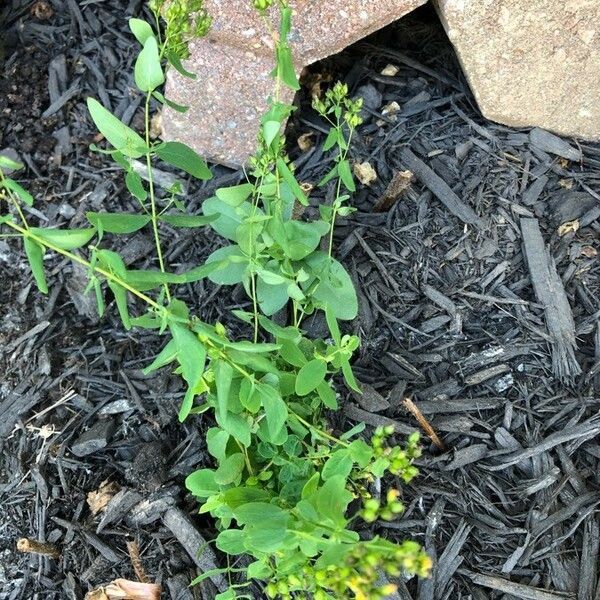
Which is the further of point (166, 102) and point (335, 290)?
point (335, 290)

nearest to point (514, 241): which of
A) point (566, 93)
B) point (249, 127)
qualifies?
point (566, 93)

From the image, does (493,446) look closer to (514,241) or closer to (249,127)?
(514,241)

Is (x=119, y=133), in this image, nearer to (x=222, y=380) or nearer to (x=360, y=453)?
(x=222, y=380)

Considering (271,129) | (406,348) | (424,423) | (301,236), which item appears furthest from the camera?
(406,348)

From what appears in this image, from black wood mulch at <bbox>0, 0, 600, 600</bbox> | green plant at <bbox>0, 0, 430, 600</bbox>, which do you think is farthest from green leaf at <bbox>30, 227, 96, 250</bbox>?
black wood mulch at <bbox>0, 0, 600, 600</bbox>

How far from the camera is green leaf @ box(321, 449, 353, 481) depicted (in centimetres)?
138

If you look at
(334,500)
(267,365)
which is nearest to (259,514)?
(334,500)

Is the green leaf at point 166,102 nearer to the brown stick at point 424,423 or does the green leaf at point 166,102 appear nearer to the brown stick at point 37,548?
the brown stick at point 424,423

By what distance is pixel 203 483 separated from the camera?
154cm

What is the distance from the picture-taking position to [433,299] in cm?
193

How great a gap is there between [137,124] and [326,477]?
134 cm

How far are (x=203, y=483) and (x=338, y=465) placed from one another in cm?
31

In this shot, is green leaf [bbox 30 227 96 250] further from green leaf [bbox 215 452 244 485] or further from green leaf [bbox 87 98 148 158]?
green leaf [bbox 215 452 244 485]

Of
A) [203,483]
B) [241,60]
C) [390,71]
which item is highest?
[241,60]
